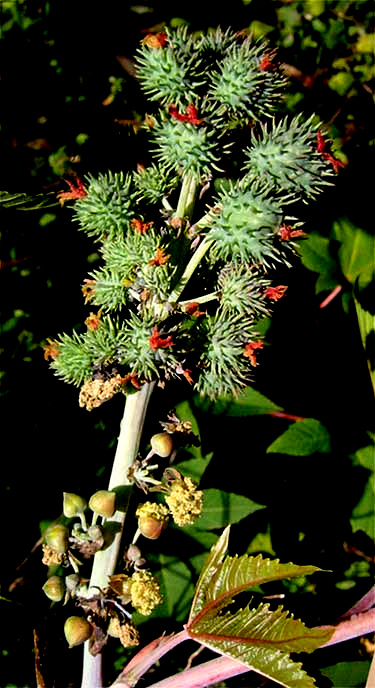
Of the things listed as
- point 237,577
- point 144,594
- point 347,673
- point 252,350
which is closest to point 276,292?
point 252,350

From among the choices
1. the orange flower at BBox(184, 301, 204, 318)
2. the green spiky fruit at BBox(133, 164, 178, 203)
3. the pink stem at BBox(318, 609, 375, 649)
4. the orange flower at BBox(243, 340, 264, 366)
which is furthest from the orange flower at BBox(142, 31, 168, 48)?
the pink stem at BBox(318, 609, 375, 649)

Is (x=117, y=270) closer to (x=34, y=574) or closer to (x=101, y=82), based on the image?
(x=34, y=574)

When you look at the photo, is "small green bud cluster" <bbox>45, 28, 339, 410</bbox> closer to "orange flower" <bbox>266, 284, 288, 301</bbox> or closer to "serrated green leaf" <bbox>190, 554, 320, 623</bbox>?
"orange flower" <bbox>266, 284, 288, 301</bbox>

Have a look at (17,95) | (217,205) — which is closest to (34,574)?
(217,205)

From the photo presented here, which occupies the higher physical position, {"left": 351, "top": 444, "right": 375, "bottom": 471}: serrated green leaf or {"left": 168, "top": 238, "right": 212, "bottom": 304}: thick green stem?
{"left": 168, "top": 238, "right": 212, "bottom": 304}: thick green stem

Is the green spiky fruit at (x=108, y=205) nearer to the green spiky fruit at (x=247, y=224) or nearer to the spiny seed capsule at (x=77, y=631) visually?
the green spiky fruit at (x=247, y=224)

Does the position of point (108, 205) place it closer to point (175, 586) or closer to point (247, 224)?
point (247, 224)
